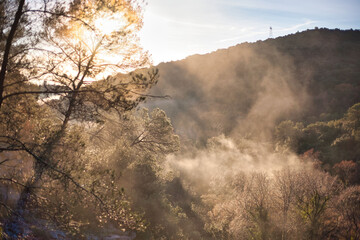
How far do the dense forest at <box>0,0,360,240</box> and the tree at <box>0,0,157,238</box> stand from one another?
3cm

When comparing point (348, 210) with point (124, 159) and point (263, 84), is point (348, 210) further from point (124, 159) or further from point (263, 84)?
point (263, 84)

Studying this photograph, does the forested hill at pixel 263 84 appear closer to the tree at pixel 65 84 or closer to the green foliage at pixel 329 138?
the green foliage at pixel 329 138

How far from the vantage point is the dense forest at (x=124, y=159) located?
573 cm

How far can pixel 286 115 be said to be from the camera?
60656mm

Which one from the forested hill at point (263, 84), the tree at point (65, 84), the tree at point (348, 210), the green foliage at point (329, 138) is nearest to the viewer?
the tree at point (65, 84)

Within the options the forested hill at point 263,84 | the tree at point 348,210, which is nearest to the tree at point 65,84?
the tree at point 348,210

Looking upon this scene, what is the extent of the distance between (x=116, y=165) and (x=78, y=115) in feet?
29.8

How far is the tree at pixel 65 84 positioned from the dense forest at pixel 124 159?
0.03 metres

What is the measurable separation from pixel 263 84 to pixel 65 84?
8128cm

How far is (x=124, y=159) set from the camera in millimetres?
14602

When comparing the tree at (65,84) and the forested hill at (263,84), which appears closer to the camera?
the tree at (65,84)

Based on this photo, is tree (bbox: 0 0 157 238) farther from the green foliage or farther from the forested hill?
the forested hill

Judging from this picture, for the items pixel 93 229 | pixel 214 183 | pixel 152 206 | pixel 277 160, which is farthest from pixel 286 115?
pixel 93 229

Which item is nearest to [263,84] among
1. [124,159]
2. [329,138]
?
[329,138]
